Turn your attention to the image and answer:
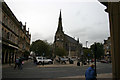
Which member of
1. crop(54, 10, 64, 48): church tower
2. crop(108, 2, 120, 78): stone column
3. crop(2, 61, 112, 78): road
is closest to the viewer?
crop(108, 2, 120, 78): stone column

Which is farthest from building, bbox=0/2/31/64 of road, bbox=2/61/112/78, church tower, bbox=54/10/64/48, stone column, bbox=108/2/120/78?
church tower, bbox=54/10/64/48

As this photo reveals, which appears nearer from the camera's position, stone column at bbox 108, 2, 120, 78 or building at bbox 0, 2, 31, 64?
stone column at bbox 108, 2, 120, 78

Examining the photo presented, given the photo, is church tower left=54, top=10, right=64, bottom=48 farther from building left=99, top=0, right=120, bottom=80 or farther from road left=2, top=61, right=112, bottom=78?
building left=99, top=0, right=120, bottom=80

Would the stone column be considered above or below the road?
above

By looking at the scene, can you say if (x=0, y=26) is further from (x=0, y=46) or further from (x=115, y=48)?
(x=115, y=48)

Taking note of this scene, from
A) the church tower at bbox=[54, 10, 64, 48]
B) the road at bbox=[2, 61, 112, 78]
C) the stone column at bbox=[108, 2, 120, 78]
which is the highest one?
the church tower at bbox=[54, 10, 64, 48]

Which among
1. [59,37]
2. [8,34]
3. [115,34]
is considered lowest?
[115,34]

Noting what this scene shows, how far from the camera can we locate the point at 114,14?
766 cm

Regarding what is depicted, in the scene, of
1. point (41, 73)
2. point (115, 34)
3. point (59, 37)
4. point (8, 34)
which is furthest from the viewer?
point (59, 37)

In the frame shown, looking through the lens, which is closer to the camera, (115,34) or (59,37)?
(115,34)

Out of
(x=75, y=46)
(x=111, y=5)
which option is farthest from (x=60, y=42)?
(x=111, y=5)

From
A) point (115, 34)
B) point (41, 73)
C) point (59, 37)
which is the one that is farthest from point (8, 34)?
point (59, 37)

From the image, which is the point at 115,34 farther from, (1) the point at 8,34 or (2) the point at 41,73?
(1) the point at 8,34

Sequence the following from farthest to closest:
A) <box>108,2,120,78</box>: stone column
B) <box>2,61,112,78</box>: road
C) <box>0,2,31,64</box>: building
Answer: <box>0,2,31,64</box>: building, <box>2,61,112,78</box>: road, <box>108,2,120,78</box>: stone column
